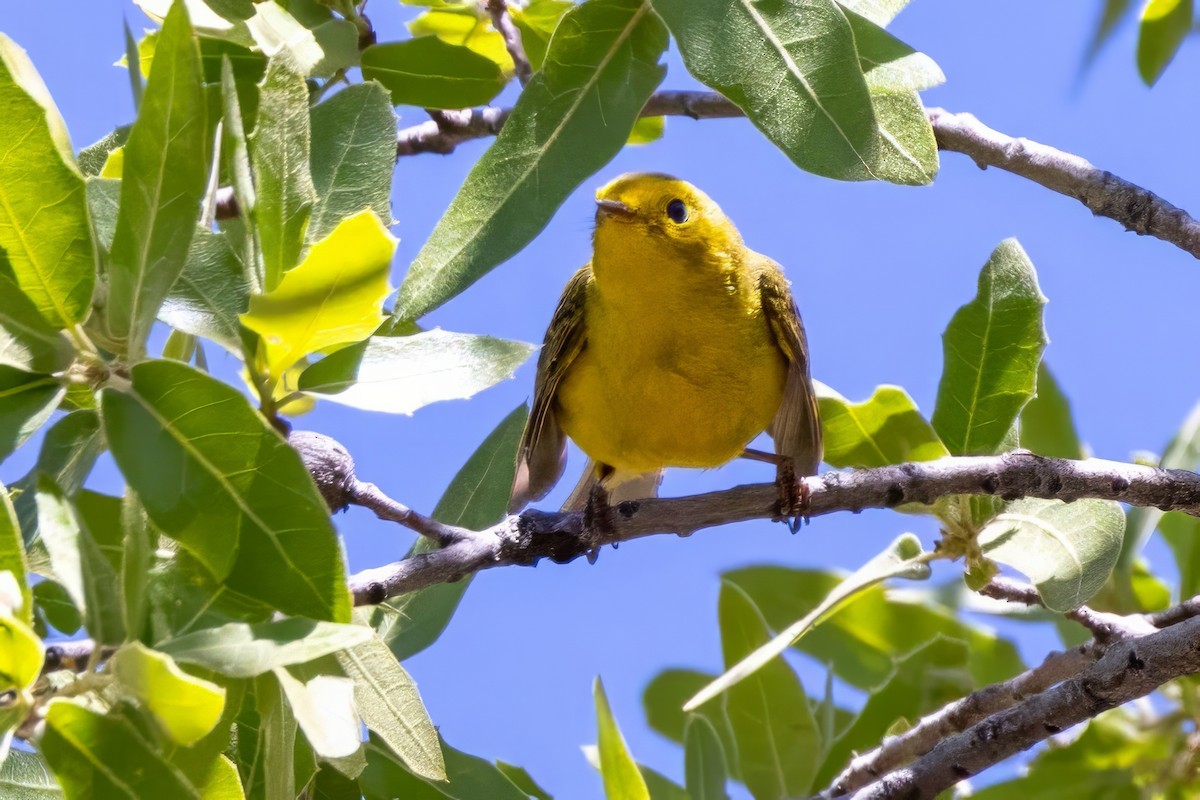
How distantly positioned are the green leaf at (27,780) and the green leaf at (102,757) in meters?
0.55

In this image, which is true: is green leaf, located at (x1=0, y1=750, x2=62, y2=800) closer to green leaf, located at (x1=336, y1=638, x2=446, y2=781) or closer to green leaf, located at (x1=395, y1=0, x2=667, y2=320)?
green leaf, located at (x1=336, y1=638, x2=446, y2=781)

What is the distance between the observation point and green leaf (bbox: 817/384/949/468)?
3555mm

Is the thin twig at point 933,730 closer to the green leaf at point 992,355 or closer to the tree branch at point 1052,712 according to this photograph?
the tree branch at point 1052,712

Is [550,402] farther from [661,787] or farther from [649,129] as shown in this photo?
[661,787]

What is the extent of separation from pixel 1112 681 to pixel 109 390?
231 centimetres

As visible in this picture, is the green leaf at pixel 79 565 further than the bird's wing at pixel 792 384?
No

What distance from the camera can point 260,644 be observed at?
193 centimetres

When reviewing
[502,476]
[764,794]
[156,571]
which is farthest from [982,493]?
[156,571]

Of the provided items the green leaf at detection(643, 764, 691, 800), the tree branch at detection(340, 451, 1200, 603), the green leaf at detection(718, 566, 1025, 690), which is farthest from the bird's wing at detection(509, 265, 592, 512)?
the tree branch at detection(340, 451, 1200, 603)

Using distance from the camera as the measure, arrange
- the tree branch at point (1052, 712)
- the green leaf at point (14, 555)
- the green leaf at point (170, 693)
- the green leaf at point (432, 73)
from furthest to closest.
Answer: the green leaf at point (432, 73) < the tree branch at point (1052, 712) < the green leaf at point (14, 555) < the green leaf at point (170, 693)

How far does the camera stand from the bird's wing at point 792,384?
14.2 ft

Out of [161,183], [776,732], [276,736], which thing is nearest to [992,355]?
[776,732]

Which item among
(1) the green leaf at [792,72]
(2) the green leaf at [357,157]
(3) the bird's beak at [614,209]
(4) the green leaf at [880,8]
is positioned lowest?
(3) the bird's beak at [614,209]

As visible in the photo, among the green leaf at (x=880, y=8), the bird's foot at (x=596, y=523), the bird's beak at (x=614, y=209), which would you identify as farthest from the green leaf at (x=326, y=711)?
the bird's beak at (x=614, y=209)
